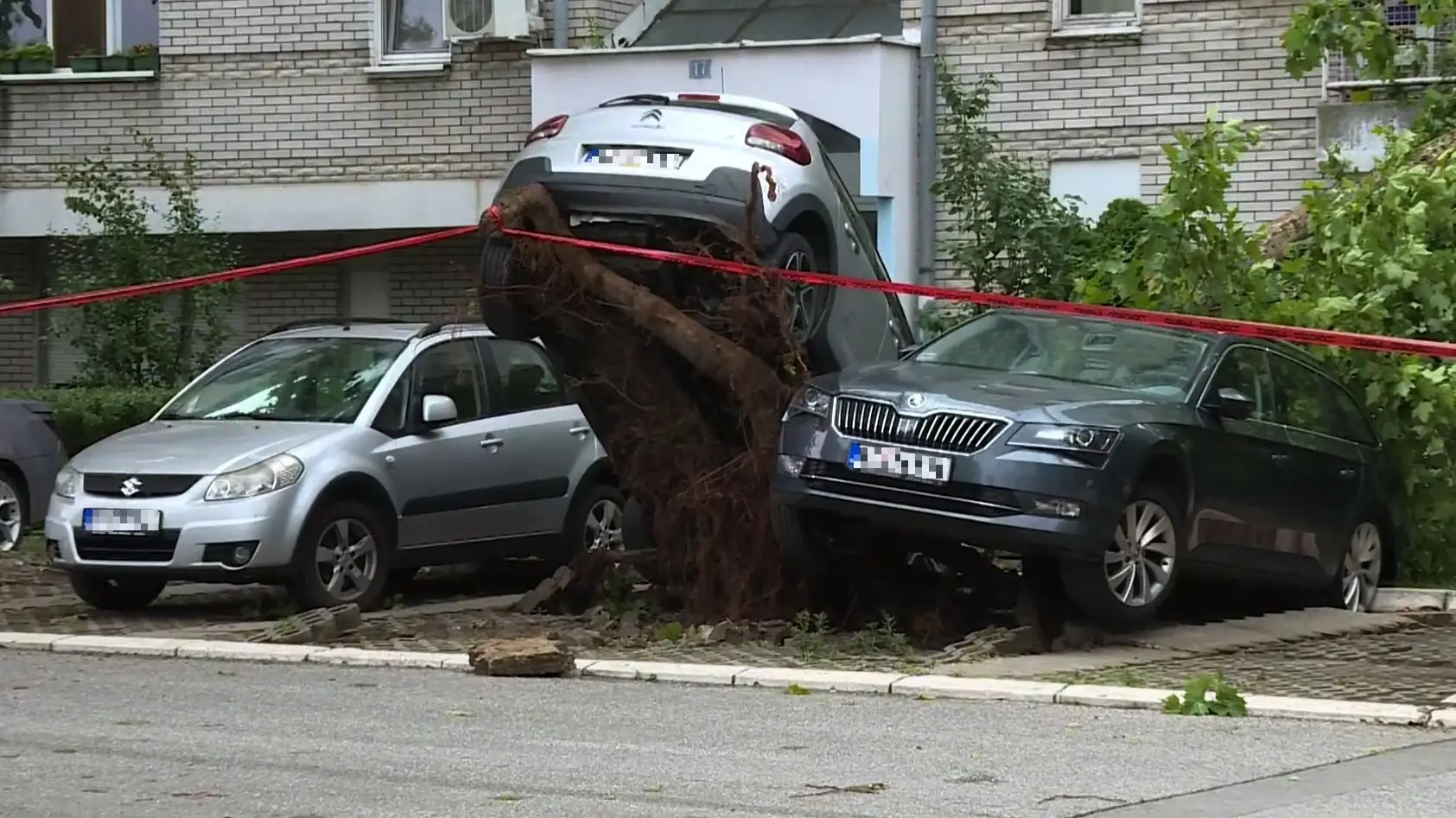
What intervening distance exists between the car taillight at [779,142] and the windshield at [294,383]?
315cm

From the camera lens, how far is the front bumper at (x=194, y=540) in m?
11.9

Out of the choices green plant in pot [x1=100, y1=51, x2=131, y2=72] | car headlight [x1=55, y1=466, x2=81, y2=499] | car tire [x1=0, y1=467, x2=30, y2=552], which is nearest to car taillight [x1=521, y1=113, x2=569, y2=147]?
car headlight [x1=55, y1=466, x2=81, y2=499]

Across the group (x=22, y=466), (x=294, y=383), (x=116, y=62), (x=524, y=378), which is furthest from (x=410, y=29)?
(x=294, y=383)

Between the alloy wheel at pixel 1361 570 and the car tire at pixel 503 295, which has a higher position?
the car tire at pixel 503 295

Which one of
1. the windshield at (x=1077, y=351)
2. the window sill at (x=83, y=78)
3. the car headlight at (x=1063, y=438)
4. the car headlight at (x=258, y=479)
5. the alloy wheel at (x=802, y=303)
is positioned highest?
the window sill at (x=83, y=78)

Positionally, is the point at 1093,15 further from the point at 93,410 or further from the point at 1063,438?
the point at 1063,438

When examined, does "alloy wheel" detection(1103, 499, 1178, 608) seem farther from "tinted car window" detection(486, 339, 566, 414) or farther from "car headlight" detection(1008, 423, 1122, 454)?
"tinted car window" detection(486, 339, 566, 414)

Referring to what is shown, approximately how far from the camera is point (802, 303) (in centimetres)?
1129

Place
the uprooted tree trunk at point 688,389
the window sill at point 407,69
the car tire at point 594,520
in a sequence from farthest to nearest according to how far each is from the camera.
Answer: the window sill at point 407,69 → the car tire at point 594,520 → the uprooted tree trunk at point 688,389

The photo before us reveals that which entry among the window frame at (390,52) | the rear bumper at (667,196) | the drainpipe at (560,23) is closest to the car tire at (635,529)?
the rear bumper at (667,196)

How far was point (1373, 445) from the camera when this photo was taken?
12.9m

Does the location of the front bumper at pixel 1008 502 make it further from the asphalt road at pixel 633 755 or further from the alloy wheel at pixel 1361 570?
the alloy wheel at pixel 1361 570

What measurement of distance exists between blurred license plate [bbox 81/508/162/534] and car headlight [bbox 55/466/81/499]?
21 centimetres

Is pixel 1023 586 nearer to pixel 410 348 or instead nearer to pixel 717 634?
pixel 717 634
